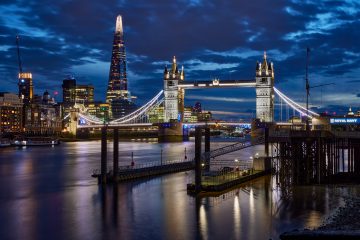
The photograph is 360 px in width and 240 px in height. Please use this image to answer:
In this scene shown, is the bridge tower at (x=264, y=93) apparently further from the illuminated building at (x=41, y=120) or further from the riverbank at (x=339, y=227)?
the riverbank at (x=339, y=227)

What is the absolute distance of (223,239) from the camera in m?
22.8

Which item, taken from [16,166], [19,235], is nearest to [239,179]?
[19,235]

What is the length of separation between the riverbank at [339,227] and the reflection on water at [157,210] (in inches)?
29.7

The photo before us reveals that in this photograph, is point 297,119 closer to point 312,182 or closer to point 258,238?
point 312,182

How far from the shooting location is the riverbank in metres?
19.5

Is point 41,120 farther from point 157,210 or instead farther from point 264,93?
point 157,210

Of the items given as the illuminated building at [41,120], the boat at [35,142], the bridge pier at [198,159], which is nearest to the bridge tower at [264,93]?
the boat at [35,142]

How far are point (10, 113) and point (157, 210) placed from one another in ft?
422

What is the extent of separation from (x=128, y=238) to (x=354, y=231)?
8.95 m

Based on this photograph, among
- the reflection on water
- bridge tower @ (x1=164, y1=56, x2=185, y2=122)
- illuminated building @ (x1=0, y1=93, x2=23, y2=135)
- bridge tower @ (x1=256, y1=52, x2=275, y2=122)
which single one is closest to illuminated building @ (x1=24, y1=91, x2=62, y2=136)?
illuminated building @ (x1=0, y1=93, x2=23, y2=135)

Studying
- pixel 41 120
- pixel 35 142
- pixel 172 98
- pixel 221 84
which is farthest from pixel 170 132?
pixel 41 120

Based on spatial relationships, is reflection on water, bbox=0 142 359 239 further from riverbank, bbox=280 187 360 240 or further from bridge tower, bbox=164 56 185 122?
bridge tower, bbox=164 56 185 122

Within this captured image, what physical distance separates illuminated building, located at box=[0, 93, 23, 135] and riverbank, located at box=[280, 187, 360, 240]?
126m

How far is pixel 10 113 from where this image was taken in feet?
493
